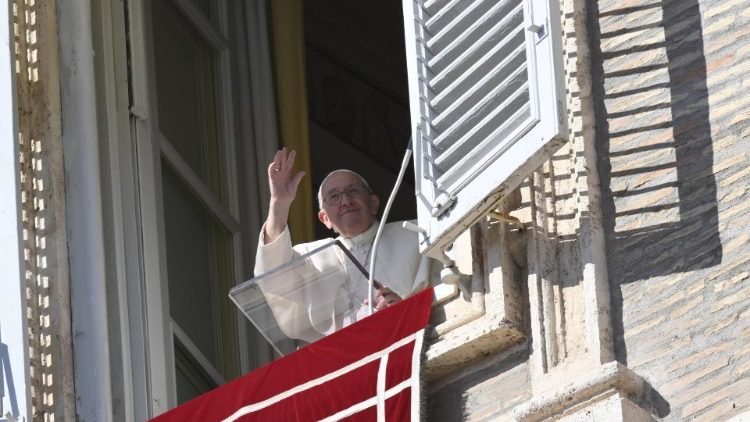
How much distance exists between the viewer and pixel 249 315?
8.84 m

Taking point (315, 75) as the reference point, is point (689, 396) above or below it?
below

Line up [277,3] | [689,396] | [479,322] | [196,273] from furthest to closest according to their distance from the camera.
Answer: [277,3], [196,273], [479,322], [689,396]

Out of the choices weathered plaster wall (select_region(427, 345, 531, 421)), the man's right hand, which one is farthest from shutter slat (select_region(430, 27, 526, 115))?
the man's right hand

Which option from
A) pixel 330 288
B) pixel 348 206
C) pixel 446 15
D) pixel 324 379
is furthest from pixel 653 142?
pixel 348 206

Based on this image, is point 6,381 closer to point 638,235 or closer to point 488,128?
point 488,128

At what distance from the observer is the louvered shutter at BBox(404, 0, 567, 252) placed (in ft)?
25.5

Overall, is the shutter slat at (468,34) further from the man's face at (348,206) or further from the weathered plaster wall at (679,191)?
the man's face at (348,206)

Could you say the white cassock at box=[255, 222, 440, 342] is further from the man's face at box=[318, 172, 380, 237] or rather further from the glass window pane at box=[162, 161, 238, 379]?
the glass window pane at box=[162, 161, 238, 379]

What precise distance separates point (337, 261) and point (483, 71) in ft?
3.81

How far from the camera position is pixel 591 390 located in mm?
7656

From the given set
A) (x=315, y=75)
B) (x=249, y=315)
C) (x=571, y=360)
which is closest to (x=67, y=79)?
(x=249, y=315)

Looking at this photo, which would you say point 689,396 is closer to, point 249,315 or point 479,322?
point 479,322

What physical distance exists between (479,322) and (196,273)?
2239 millimetres

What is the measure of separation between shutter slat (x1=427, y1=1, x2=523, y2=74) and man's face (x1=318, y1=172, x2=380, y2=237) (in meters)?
1.36
